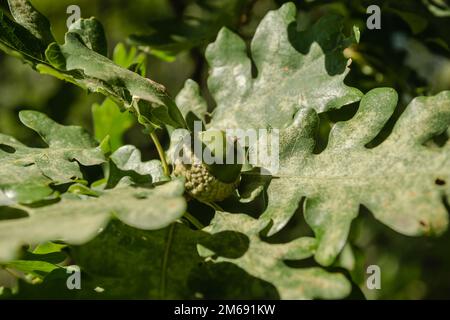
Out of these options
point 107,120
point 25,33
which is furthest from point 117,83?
point 107,120

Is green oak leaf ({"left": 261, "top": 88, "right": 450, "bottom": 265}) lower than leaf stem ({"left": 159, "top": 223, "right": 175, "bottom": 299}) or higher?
higher

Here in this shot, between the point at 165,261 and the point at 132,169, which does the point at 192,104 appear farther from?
the point at 165,261

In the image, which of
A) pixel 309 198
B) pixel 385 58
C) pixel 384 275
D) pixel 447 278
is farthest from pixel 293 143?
pixel 447 278

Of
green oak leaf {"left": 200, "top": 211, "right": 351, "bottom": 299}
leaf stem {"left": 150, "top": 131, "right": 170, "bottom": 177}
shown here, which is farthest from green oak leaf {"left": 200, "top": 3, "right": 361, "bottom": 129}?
green oak leaf {"left": 200, "top": 211, "right": 351, "bottom": 299}

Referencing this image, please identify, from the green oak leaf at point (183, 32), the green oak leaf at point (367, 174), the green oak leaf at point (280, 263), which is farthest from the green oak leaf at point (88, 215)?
the green oak leaf at point (183, 32)

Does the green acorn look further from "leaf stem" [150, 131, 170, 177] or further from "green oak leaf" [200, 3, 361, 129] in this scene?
"green oak leaf" [200, 3, 361, 129]
